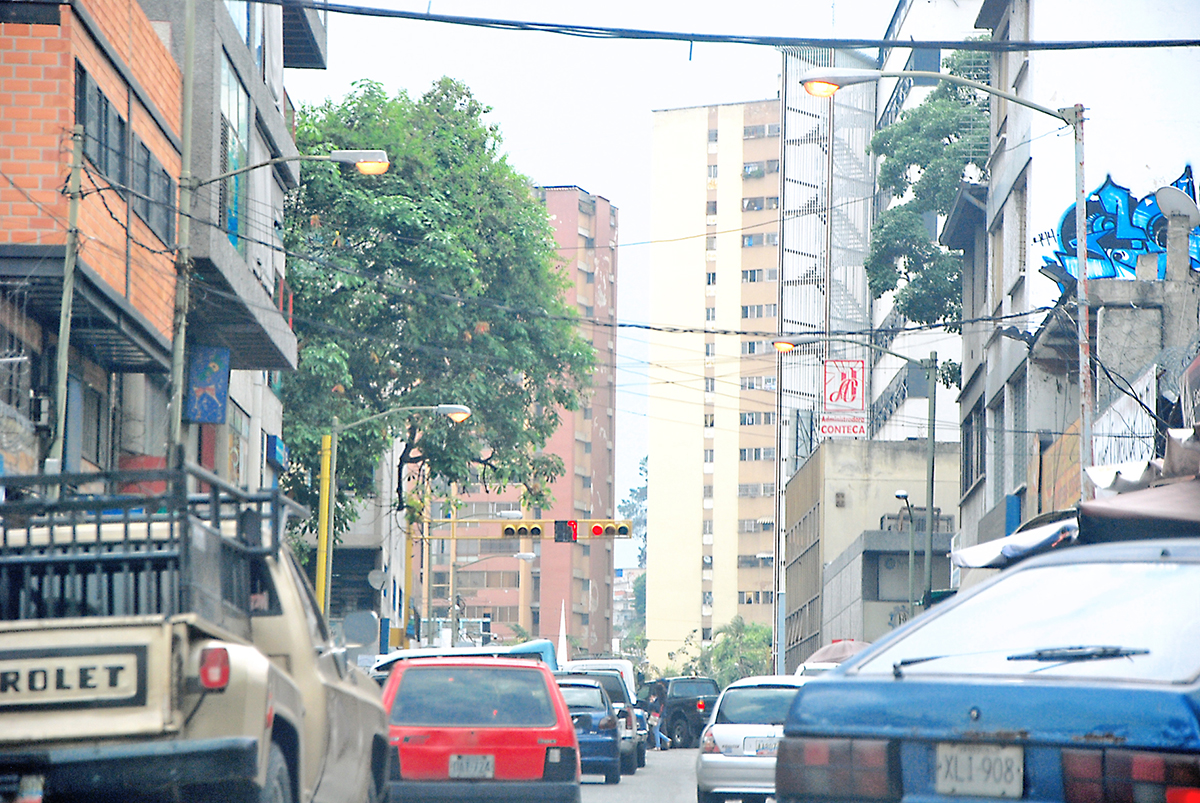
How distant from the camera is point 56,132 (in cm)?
2006

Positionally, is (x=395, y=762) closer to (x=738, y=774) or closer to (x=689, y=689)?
(x=738, y=774)

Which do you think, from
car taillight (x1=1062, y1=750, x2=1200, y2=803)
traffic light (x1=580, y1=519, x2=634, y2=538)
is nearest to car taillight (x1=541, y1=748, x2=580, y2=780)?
car taillight (x1=1062, y1=750, x2=1200, y2=803)

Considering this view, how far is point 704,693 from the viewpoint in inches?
2048

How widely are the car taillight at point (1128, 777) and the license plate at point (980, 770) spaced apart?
15 centimetres

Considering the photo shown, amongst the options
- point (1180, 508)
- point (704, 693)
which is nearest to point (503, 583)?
point (704, 693)

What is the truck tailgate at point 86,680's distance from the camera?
6.83 metres

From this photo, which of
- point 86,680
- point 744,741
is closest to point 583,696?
point 744,741

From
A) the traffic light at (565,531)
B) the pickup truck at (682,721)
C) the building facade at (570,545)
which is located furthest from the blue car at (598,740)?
the building facade at (570,545)

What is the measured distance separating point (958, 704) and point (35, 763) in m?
3.88

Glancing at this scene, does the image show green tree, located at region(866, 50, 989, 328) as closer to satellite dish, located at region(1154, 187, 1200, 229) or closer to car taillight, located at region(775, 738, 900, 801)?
satellite dish, located at region(1154, 187, 1200, 229)

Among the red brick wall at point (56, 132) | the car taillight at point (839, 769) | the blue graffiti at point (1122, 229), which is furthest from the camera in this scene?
the blue graffiti at point (1122, 229)

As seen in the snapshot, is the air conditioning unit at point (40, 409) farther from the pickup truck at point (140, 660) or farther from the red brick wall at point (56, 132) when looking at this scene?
the pickup truck at point (140, 660)

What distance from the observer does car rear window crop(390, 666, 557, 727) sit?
43.4 ft

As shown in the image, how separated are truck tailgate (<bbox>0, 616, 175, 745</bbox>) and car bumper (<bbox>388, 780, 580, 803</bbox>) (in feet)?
20.6
